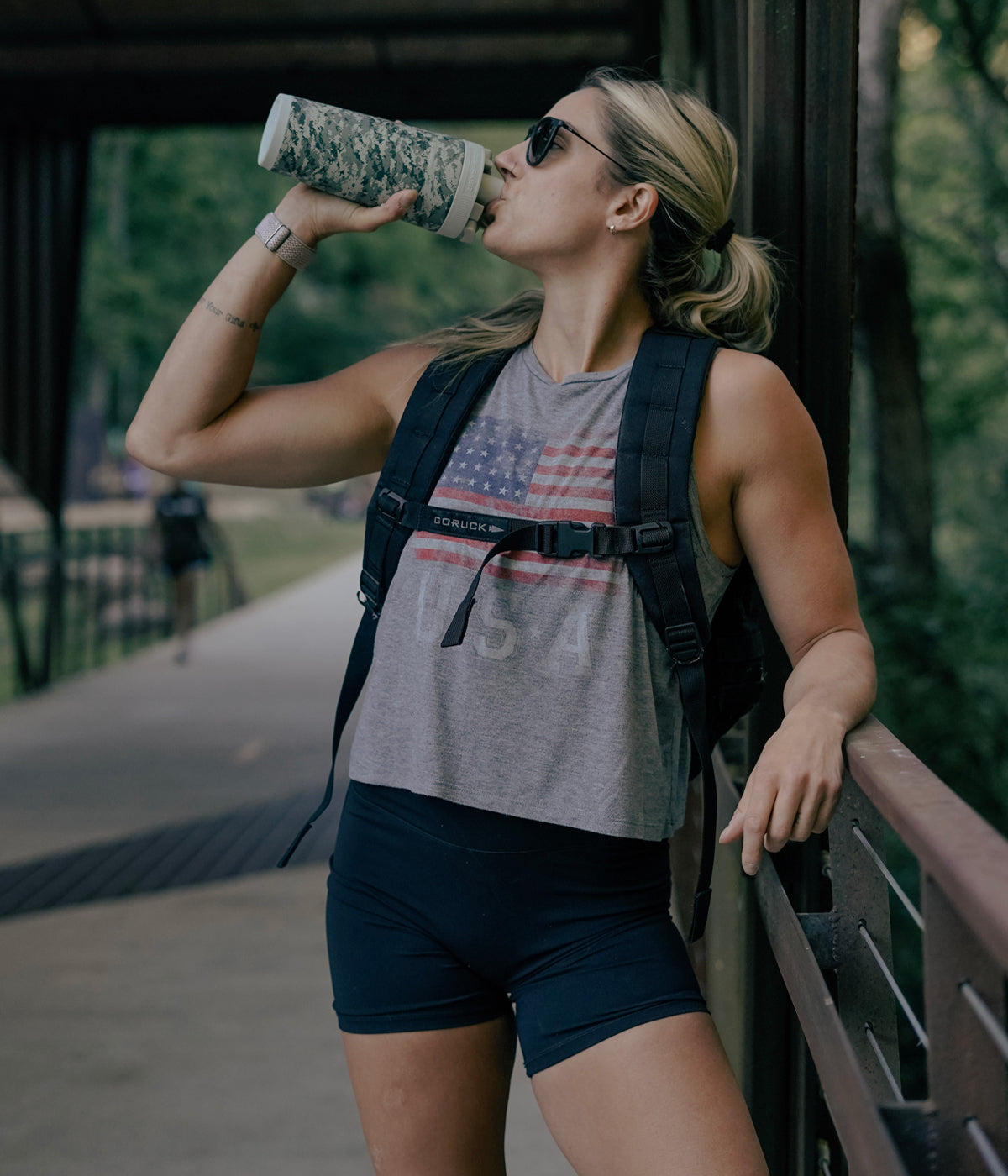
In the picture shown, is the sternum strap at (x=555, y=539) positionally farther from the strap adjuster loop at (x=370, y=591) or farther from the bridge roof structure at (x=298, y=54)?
the bridge roof structure at (x=298, y=54)

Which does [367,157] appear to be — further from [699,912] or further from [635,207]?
[699,912]

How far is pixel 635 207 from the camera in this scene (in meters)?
1.60

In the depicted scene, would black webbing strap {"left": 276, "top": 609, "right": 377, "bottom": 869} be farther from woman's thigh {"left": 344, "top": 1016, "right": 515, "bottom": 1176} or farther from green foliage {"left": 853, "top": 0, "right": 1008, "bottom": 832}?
green foliage {"left": 853, "top": 0, "right": 1008, "bottom": 832}

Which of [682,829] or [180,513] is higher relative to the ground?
[180,513]

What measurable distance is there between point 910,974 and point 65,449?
642 cm

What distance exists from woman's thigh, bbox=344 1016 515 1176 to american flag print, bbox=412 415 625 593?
1.95 ft

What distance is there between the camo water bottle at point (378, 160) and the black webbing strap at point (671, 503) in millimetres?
384

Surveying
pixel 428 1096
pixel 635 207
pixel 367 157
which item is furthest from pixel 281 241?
pixel 428 1096

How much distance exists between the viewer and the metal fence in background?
851cm

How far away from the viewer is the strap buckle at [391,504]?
5.15 ft

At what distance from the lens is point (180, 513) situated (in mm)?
10062

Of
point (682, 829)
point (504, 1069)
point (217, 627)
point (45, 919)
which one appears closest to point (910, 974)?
point (45, 919)

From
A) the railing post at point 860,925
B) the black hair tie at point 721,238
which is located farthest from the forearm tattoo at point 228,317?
the railing post at point 860,925

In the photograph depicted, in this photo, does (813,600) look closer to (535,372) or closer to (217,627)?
(535,372)
